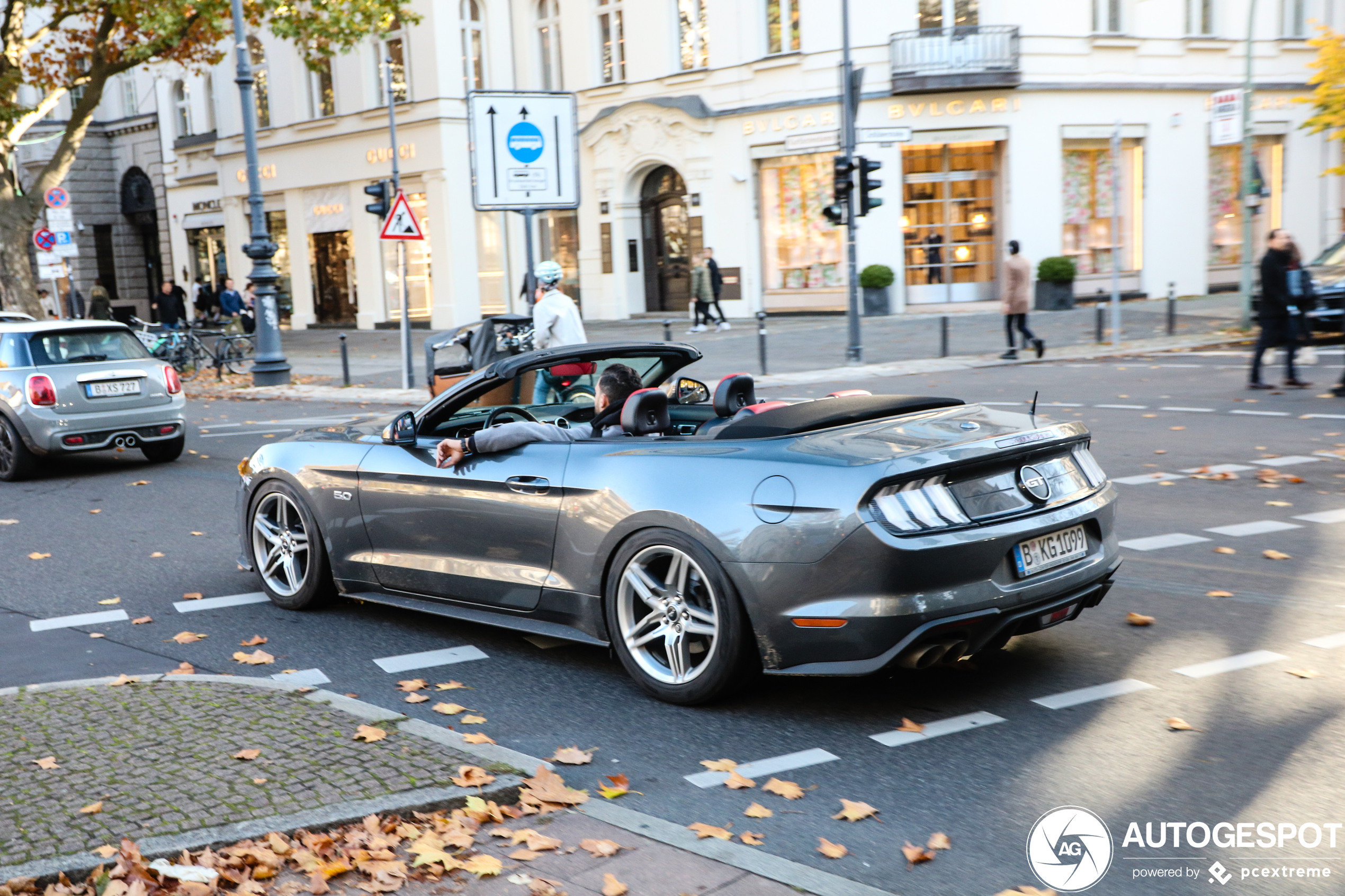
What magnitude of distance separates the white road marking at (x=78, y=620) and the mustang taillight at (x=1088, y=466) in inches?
180

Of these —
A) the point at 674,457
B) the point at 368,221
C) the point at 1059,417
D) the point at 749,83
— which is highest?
the point at 749,83

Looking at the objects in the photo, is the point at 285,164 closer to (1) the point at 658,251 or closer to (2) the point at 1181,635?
(1) the point at 658,251

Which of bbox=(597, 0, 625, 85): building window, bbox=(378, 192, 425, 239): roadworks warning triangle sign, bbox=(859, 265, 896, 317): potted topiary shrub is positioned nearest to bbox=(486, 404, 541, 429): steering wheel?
bbox=(378, 192, 425, 239): roadworks warning triangle sign

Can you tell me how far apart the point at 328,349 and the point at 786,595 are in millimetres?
28473

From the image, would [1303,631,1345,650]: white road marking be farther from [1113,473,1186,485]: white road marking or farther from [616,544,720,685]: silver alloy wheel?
[1113,473,1186,485]: white road marking

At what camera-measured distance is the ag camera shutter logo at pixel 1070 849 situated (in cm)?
334

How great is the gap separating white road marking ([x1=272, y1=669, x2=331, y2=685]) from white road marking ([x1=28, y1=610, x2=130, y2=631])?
1477 millimetres

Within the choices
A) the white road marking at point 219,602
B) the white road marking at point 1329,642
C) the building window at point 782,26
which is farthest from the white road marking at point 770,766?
the building window at point 782,26

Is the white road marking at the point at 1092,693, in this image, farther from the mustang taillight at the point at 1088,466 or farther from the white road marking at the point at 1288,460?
the white road marking at the point at 1288,460

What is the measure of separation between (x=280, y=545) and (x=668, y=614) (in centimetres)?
268

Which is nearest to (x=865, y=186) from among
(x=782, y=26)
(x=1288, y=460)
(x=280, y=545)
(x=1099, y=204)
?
(x=782, y=26)

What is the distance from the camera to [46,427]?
1159 centimetres

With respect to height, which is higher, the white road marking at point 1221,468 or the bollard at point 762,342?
the bollard at point 762,342

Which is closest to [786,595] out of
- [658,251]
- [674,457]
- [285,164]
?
[674,457]
